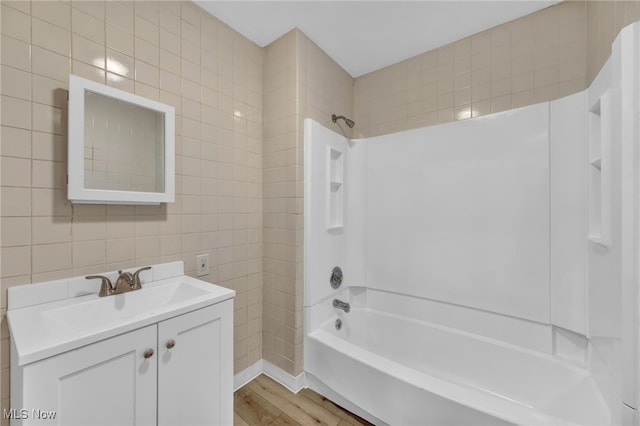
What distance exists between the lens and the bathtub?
45.8 inches

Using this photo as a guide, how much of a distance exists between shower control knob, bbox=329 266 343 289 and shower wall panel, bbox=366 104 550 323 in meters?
0.27

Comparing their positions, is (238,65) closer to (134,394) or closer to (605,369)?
(134,394)

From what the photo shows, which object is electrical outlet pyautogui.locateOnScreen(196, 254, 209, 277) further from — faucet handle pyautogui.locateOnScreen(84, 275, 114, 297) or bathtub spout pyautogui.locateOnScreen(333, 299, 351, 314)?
bathtub spout pyautogui.locateOnScreen(333, 299, 351, 314)

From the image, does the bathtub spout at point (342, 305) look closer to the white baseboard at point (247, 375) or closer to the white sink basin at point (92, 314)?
the white baseboard at point (247, 375)

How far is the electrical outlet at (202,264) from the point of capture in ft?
5.03

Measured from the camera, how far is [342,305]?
6.45 feet

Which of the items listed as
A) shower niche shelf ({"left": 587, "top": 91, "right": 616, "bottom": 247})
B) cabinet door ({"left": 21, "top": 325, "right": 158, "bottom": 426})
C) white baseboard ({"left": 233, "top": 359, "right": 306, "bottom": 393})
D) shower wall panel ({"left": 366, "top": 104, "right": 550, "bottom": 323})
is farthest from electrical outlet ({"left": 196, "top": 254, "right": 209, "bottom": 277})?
shower niche shelf ({"left": 587, "top": 91, "right": 616, "bottom": 247})

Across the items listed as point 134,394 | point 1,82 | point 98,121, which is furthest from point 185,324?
point 1,82

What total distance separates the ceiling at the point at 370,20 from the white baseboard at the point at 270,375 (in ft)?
7.52

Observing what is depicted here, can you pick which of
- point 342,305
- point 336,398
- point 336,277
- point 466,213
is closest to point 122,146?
point 336,277

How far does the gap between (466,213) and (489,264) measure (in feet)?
1.15

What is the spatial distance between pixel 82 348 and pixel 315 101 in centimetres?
178

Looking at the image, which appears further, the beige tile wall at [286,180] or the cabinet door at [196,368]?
the beige tile wall at [286,180]
